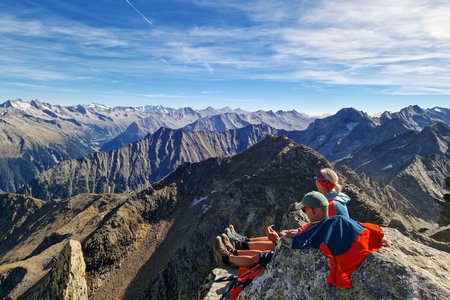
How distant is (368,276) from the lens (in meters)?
9.23

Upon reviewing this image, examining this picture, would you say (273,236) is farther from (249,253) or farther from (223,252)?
(223,252)

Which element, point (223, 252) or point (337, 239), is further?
point (223, 252)

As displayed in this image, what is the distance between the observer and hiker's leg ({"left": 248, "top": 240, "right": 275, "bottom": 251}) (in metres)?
13.5

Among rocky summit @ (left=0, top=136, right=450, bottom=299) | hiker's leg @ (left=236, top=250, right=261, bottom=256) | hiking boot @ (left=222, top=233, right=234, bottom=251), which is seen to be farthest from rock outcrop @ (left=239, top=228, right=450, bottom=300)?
rocky summit @ (left=0, top=136, right=450, bottom=299)

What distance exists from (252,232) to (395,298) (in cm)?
5937

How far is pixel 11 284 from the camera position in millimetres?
73500

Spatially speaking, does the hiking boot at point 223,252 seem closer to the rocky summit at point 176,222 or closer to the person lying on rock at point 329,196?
the person lying on rock at point 329,196

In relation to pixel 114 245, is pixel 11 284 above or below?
below

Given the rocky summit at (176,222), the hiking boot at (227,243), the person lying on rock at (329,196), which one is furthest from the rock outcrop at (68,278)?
the rocky summit at (176,222)

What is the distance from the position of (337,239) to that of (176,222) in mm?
93797

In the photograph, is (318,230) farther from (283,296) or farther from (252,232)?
(252,232)

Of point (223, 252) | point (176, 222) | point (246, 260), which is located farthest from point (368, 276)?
point (176, 222)

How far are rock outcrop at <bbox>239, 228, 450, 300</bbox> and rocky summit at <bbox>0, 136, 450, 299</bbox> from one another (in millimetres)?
10826

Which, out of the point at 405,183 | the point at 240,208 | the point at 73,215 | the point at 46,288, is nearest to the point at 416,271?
the point at 46,288
